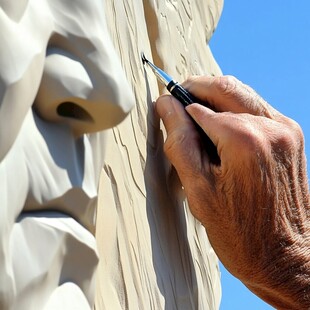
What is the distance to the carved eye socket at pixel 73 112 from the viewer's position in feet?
2.95

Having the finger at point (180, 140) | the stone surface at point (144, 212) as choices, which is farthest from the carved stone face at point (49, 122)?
the finger at point (180, 140)

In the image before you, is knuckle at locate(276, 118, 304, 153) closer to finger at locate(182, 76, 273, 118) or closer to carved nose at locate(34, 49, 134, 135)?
finger at locate(182, 76, 273, 118)

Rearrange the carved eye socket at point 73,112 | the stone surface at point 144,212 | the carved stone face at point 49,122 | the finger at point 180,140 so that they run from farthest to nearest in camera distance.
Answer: the finger at point 180,140 → the stone surface at point 144,212 → the carved eye socket at point 73,112 → the carved stone face at point 49,122

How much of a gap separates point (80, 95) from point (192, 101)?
0.55 m

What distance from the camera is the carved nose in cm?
86

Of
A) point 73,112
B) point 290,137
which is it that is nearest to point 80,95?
point 73,112

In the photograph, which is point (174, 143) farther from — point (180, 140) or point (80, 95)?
point (80, 95)

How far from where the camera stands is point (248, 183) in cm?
136

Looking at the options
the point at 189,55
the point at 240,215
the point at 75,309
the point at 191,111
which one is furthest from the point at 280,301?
the point at 75,309

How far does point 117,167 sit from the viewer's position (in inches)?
50.7

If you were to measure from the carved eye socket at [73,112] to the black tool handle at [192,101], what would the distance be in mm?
462

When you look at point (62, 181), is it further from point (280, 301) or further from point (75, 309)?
point (280, 301)

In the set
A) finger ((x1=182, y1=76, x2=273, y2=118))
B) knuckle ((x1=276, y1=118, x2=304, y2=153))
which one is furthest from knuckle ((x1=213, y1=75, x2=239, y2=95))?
knuckle ((x1=276, y1=118, x2=304, y2=153))

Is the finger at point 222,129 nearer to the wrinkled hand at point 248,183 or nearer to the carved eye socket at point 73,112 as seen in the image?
the wrinkled hand at point 248,183
